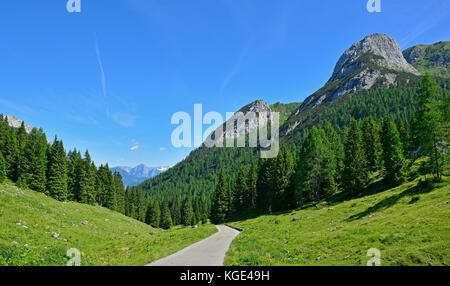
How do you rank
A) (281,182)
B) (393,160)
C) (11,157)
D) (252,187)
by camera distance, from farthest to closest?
(252,187), (11,157), (281,182), (393,160)

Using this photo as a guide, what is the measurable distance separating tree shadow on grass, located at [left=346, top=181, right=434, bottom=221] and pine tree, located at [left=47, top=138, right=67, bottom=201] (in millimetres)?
62777

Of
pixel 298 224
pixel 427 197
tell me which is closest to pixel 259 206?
pixel 298 224

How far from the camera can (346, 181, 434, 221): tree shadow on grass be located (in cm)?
2517

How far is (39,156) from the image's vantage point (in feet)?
189

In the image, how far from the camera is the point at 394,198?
1049 inches

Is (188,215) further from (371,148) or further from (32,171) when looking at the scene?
(371,148)

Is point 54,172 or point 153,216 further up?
point 54,172

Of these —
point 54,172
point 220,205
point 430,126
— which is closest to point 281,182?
point 220,205

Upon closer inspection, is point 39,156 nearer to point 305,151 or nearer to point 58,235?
point 58,235

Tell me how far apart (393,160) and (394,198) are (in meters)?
11.2

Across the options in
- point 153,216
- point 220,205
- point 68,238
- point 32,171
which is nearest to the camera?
point 68,238

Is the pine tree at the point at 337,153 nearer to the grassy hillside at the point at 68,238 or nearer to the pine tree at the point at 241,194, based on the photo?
the pine tree at the point at 241,194

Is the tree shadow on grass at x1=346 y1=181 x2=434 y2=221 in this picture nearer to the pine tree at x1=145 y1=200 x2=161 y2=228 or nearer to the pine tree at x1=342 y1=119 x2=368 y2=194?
the pine tree at x1=342 y1=119 x2=368 y2=194
